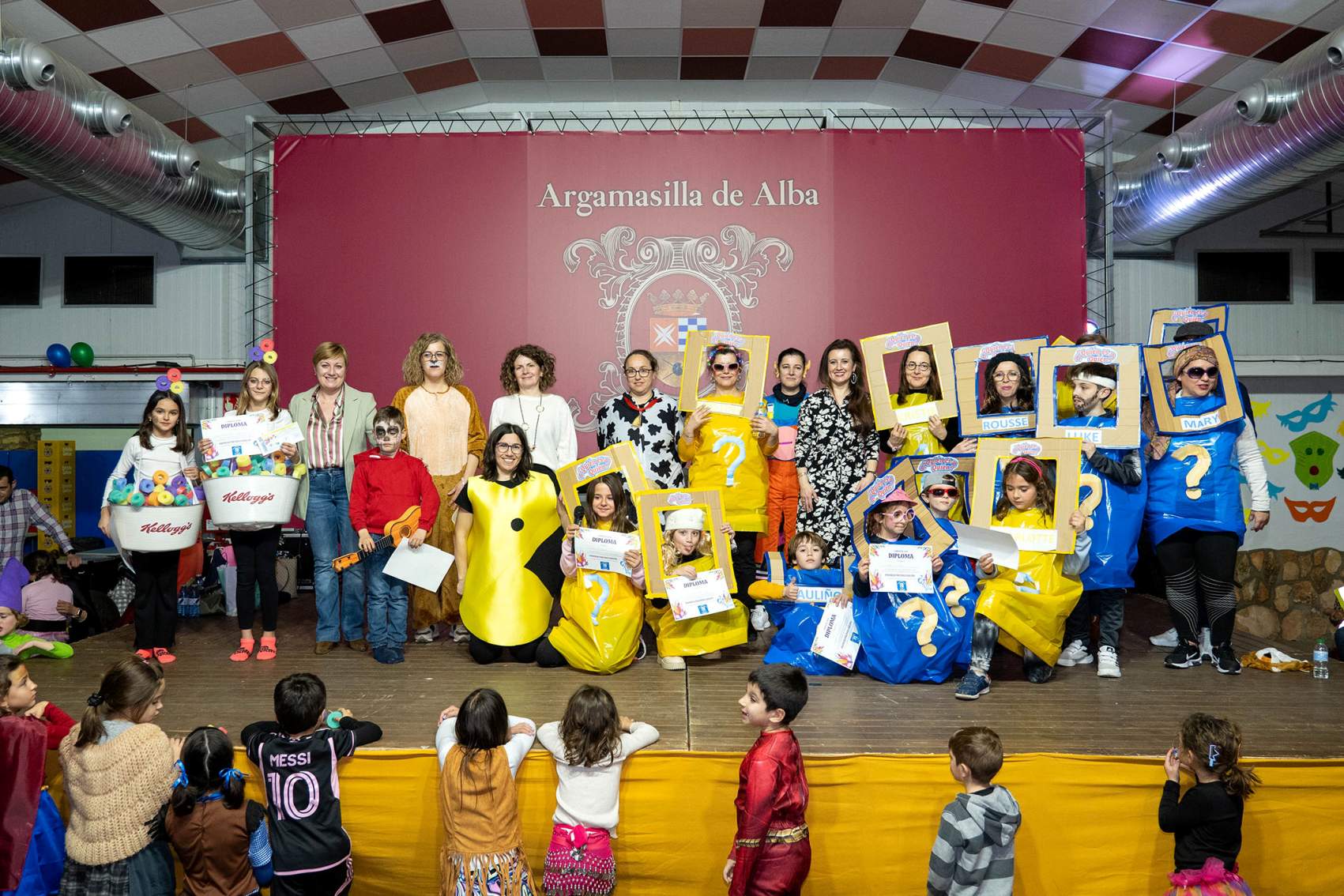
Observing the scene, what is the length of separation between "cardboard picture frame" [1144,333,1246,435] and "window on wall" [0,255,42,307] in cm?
903

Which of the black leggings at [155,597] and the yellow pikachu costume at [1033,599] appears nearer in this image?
the yellow pikachu costume at [1033,599]

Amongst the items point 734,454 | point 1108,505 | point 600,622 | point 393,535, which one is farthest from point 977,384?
point 393,535

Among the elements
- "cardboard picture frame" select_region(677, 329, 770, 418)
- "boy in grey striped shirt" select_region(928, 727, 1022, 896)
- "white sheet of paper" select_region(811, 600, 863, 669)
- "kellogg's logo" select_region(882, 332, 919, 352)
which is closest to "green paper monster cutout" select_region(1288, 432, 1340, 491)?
"kellogg's logo" select_region(882, 332, 919, 352)

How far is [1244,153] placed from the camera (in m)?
6.26

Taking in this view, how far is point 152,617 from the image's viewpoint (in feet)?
15.7

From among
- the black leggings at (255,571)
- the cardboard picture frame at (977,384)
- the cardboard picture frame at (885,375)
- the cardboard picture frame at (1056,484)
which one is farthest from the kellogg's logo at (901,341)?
the black leggings at (255,571)

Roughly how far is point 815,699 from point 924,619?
0.63 metres

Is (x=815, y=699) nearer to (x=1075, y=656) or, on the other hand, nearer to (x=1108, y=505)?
(x=1075, y=656)

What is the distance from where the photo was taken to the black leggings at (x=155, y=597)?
4.71m

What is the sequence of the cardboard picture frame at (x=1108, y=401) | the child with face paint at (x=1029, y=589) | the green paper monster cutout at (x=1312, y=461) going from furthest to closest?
the green paper monster cutout at (x=1312, y=461) < the cardboard picture frame at (x=1108, y=401) < the child with face paint at (x=1029, y=589)

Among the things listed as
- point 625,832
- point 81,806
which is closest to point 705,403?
point 625,832

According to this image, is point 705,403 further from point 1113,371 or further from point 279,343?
point 279,343

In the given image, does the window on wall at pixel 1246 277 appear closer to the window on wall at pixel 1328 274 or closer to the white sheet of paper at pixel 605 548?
the window on wall at pixel 1328 274

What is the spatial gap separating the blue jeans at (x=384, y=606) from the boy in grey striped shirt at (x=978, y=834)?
111 inches
